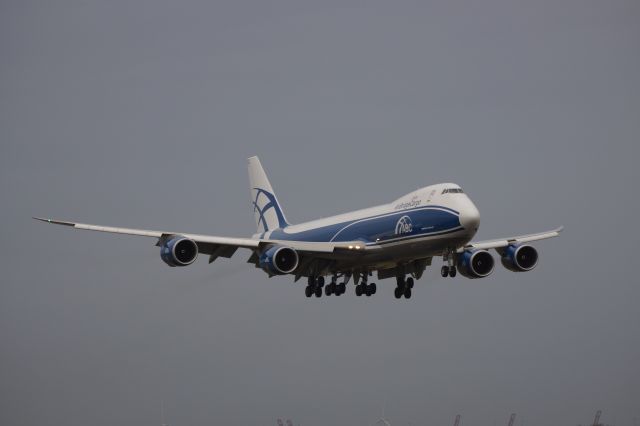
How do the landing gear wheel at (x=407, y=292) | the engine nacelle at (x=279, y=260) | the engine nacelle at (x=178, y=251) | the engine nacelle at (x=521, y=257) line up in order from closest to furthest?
the engine nacelle at (x=178, y=251)
the engine nacelle at (x=279, y=260)
the engine nacelle at (x=521, y=257)
the landing gear wheel at (x=407, y=292)

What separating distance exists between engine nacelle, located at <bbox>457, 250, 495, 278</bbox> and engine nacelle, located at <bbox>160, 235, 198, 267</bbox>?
62.6ft

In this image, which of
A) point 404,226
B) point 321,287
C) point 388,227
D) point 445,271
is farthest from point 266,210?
point 445,271

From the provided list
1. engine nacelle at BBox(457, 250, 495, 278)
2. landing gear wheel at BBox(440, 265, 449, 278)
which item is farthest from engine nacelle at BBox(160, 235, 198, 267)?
engine nacelle at BBox(457, 250, 495, 278)

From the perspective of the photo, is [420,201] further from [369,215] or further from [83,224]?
[83,224]

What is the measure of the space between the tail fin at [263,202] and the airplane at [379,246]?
18.9 ft

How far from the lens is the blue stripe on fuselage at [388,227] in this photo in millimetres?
76562

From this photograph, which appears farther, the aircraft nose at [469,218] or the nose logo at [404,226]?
the nose logo at [404,226]

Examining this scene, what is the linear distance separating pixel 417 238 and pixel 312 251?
9.26 metres

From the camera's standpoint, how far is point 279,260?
270 ft

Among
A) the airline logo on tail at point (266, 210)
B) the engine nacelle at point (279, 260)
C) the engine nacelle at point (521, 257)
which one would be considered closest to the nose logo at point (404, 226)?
the engine nacelle at point (279, 260)

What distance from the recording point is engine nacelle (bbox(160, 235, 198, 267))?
7994 centimetres

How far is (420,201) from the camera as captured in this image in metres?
78.9

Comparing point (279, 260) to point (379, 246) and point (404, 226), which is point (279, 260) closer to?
point (379, 246)

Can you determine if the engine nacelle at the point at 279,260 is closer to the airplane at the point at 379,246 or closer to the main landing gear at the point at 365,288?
the airplane at the point at 379,246
